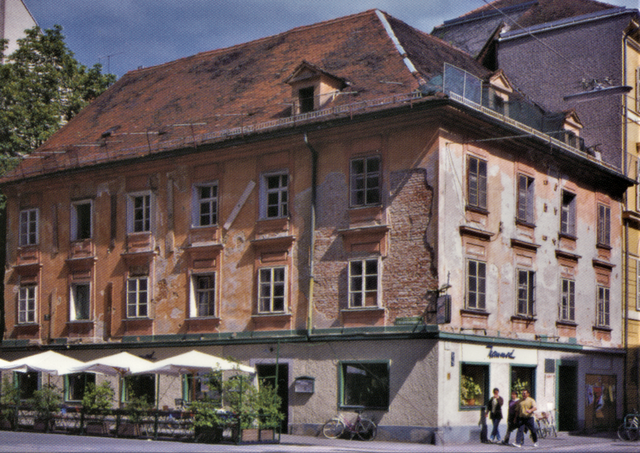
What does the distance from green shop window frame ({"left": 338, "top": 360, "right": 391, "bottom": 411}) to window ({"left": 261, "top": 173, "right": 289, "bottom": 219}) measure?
530cm

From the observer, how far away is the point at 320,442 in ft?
81.5

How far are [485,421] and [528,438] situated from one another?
229 cm

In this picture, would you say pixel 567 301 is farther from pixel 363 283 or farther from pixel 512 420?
pixel 363 283

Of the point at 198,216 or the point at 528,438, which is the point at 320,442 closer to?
the point at 528,438

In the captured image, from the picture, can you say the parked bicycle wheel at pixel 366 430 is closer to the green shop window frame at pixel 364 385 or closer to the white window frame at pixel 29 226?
the green shop window frame at pixel 364 385

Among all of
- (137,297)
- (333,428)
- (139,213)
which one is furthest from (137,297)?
(333,428)

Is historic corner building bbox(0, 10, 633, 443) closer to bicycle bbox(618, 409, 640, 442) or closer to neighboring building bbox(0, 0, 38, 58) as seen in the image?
bicycle bbox(618, 409, 640, 442)

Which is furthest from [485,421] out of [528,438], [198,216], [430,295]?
[198,216]

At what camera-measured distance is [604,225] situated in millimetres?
34125

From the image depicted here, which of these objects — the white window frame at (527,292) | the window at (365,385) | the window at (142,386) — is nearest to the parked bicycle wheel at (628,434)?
the white window frame at (527,292)

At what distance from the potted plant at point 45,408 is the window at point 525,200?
15.1 m

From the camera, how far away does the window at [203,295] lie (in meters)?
30.3

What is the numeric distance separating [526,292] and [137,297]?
1290 cm

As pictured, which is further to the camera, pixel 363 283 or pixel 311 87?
pixel 311 87
